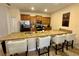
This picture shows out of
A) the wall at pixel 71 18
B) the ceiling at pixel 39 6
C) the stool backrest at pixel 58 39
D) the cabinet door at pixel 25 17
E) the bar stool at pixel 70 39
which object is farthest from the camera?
the stool backrest at pixel 58 39

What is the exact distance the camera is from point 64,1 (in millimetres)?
1338

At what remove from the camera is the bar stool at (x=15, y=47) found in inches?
56.8

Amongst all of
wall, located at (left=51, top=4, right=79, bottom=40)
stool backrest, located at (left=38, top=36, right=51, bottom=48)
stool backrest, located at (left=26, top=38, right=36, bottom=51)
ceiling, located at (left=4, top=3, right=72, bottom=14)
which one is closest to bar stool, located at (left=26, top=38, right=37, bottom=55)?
stool backrest, located at (left=26, top=38, right=36, bottom=51)

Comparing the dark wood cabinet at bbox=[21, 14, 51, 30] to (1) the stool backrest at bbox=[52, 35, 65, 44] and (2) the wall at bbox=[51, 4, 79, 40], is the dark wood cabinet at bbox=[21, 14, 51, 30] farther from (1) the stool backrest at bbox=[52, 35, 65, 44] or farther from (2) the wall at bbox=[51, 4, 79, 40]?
(1) the stool backrest at bbox=[52, 35, 65, 44]

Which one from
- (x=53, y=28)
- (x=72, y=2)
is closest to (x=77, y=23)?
(x=53, y=28)

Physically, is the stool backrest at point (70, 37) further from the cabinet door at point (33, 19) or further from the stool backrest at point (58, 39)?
the cabinet door at point (33, 19)

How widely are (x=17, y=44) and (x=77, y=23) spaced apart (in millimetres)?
1342

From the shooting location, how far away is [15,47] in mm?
1481

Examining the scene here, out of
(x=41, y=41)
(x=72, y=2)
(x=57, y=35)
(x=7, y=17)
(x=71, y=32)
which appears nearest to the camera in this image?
(x=72, y=2)

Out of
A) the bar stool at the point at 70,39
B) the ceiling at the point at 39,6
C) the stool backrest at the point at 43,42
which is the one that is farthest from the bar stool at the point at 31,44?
the bar stool at the point at 70,39

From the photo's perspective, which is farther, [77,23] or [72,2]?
[77,23]

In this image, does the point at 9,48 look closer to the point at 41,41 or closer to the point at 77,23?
the point at 41,41

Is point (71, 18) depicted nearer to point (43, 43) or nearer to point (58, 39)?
point (58, 39)

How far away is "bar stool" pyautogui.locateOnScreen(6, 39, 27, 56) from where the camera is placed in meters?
1.44
